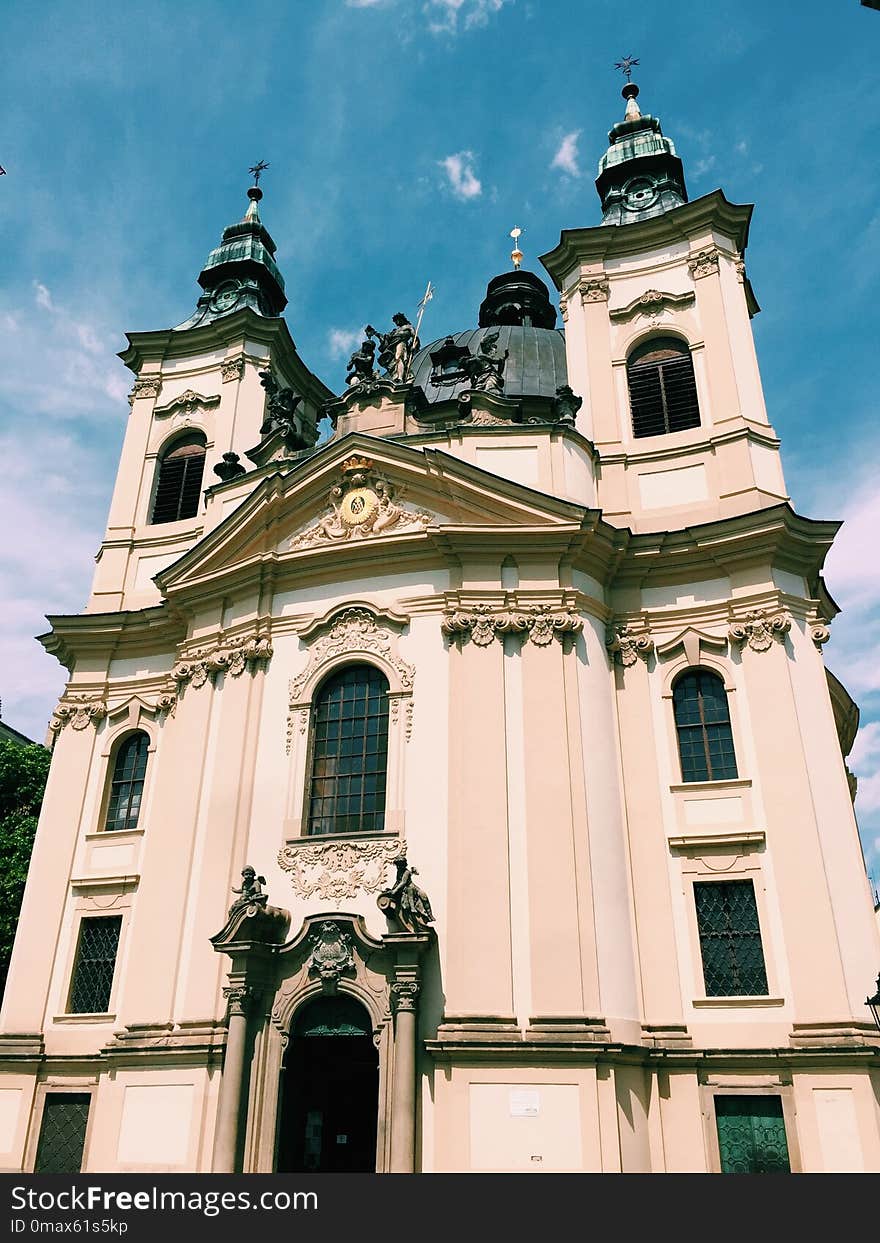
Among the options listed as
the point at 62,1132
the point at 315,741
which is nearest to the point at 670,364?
the point at 315,741

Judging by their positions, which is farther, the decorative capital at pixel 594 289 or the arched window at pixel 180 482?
the arched window at pixel 180 482

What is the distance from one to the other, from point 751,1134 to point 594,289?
55.7 ft

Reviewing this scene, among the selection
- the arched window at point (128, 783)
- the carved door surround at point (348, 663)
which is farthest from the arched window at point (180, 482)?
the carved door surround at point (348, 663)

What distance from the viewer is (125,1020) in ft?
55.4

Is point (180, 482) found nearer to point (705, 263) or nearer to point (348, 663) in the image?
point (348, 663)

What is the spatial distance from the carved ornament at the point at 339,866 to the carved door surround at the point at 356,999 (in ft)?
1.96

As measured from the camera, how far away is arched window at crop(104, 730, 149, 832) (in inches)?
797

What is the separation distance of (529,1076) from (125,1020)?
23.5 ft

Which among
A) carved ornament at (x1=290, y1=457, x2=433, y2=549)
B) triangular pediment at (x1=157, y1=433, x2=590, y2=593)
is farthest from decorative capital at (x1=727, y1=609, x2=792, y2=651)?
carved ornament at (x1=290, y1=457, x2=433, y2=549)

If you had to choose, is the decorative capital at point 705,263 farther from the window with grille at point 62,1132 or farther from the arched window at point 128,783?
the window with grille at point 62,1132

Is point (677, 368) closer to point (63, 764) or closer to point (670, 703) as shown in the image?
point (670, 703)

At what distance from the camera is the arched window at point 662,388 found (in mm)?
20734

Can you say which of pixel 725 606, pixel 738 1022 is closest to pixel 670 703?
pixel 725 606
